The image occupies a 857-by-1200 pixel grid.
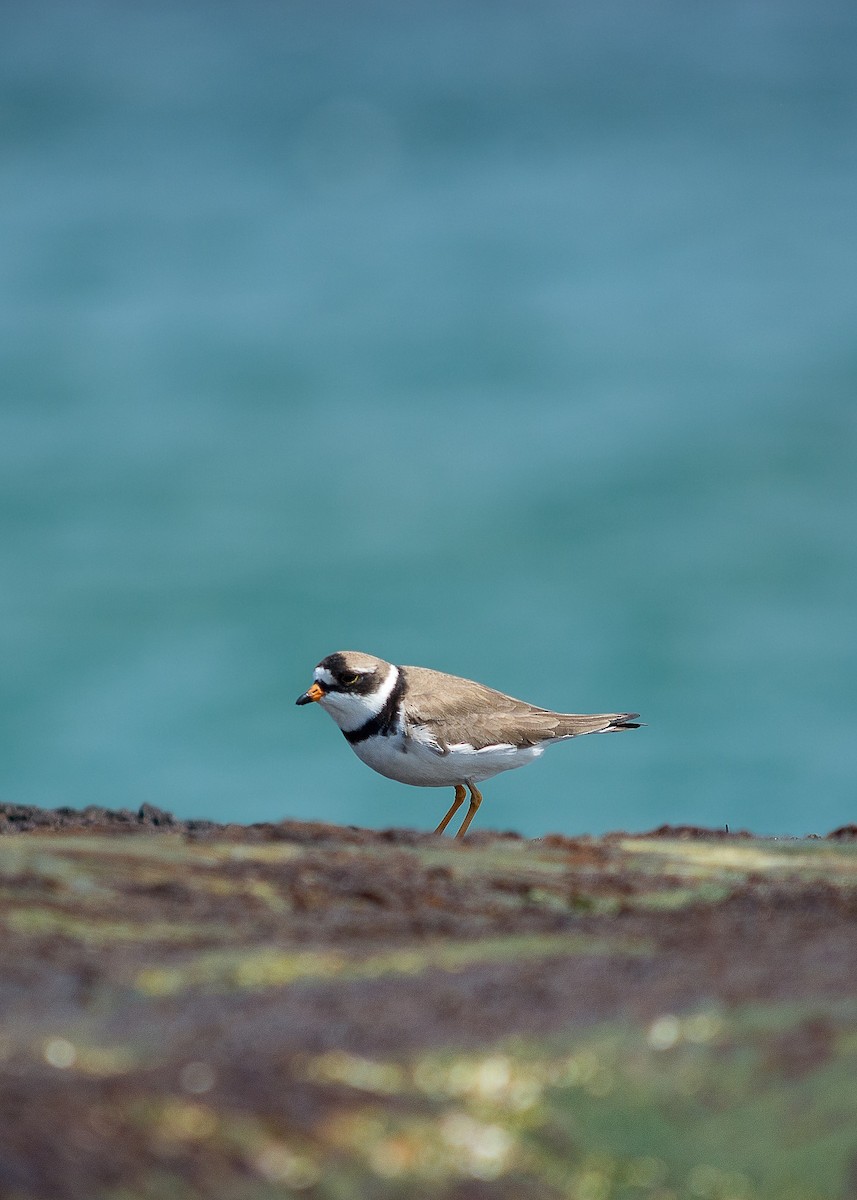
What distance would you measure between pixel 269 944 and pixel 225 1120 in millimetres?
915

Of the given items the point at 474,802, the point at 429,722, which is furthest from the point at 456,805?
the point at 429,722

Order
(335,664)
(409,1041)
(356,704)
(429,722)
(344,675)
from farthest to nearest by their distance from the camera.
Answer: (335,664) → (344,675) → (356,704) → (429,722) → (409,1041)

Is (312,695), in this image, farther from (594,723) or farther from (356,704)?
(594,723)

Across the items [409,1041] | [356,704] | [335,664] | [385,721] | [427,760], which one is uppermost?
[335,664]

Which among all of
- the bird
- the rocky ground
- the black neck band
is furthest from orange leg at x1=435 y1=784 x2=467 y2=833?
the rocky ground

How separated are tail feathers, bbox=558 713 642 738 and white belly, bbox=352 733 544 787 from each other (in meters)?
0.58

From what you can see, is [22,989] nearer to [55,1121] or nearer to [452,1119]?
[55,1121]

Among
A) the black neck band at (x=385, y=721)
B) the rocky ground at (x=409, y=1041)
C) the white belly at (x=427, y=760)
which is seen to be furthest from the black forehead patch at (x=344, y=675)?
the rocky ground at (x=409, y=1041)

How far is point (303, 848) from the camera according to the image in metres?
4.40

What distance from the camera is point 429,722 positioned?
29.3 ft

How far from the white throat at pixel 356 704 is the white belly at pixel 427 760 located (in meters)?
0.16

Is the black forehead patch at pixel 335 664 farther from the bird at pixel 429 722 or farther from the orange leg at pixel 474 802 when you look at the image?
the orange leg at pixel 474 802

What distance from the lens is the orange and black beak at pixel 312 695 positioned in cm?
958

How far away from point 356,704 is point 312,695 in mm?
461
